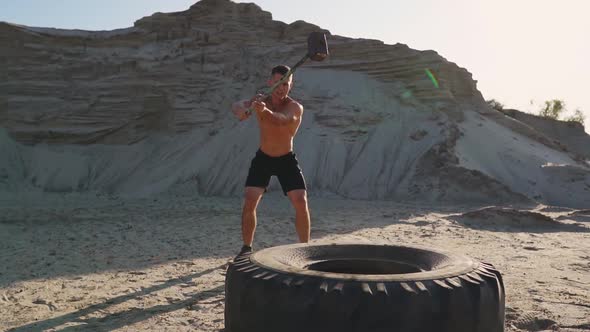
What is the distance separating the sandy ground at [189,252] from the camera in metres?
3.38

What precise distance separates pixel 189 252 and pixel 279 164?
192 centimetres

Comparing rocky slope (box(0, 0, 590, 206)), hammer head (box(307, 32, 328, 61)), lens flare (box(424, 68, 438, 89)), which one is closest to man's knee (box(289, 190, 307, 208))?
hammer head (box(307, 32, 328, 61))

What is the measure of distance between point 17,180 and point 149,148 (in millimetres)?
3828

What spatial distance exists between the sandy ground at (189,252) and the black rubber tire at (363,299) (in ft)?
3.48

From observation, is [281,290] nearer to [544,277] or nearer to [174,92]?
[544,277]

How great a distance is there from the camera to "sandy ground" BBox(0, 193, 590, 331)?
3.38 metres

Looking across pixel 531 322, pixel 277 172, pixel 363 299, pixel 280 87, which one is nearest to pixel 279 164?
pixel 277 172

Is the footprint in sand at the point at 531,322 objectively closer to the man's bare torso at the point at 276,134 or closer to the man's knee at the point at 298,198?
the man's knee at the point at 298,198

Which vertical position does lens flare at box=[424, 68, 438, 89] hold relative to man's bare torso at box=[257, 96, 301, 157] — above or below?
above

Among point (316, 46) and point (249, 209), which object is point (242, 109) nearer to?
point (316, 46)

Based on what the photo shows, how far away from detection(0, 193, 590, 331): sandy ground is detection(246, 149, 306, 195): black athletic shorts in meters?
0.94

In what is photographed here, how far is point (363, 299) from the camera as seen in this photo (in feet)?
6.23

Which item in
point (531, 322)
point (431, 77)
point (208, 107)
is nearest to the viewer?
point (531, 322)

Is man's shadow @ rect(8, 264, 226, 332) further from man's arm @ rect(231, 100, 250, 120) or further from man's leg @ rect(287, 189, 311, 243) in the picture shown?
man's arm @ rect(231, 100, 250, 120)
